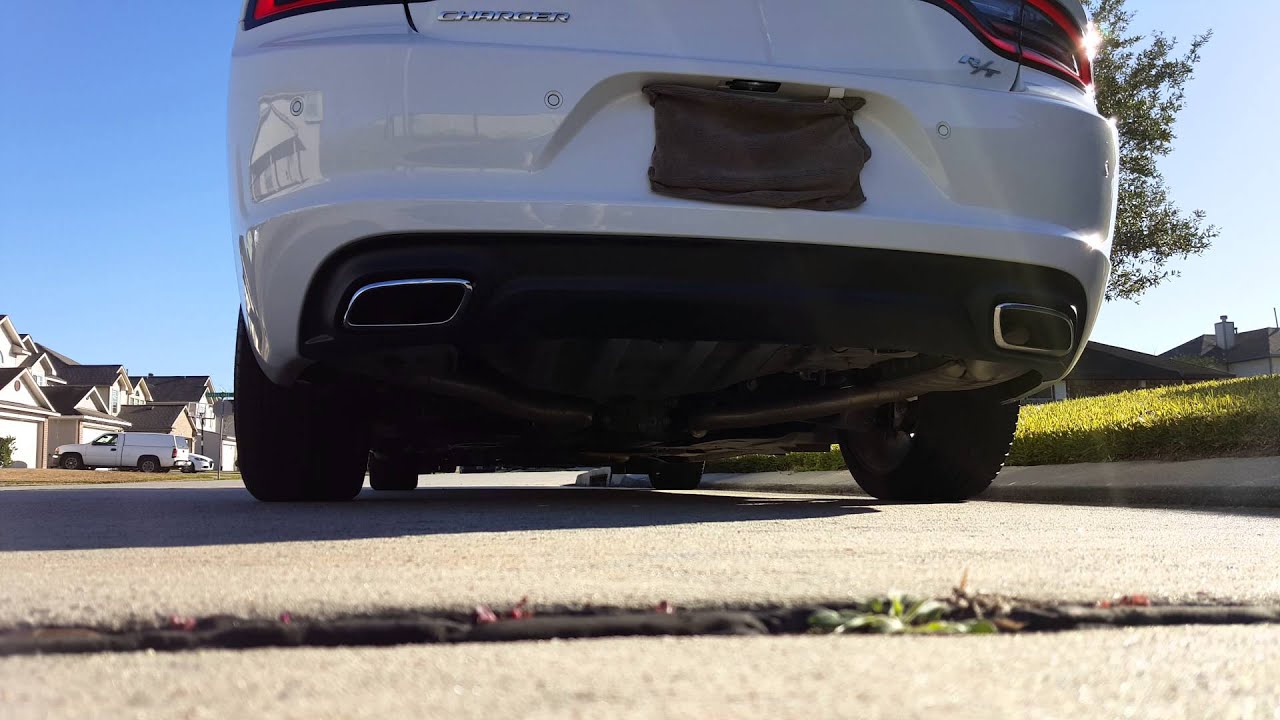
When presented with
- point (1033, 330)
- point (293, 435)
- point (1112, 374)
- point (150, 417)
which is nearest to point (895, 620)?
point (1033, 330)

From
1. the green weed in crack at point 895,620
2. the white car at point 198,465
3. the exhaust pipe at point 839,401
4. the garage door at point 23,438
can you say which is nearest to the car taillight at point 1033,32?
the exhaust pipe at point 839,401

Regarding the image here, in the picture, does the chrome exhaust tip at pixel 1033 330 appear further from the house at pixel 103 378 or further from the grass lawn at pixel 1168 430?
the house at pixel 103 378

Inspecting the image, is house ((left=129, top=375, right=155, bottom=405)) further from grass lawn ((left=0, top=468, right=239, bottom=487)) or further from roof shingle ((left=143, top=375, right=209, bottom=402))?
grass lawn ((left=0, top=468, right=239, bottom=487))

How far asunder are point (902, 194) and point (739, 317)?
0.53 metres

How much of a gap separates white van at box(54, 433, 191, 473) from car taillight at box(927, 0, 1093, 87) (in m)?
45.1

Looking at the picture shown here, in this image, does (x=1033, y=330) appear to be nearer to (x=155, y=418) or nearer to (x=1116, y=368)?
(x=1116, y=368)

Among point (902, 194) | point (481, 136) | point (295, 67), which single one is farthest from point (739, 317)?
point (295, 67)

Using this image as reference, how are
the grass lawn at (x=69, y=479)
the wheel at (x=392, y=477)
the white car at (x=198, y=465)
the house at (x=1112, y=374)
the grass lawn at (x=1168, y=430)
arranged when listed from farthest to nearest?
the white car at (x=198, y=465) < the house at (x=1112, y=374) < the grass lawn at (x=69, y=479) < the wheel at (x=392, y=477) < the grass lawn at (x=1168, y=430)

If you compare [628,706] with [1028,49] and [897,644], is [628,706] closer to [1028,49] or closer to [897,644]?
[897,644]

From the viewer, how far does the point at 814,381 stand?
11.7 ft

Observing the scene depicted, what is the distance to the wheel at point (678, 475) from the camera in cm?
768

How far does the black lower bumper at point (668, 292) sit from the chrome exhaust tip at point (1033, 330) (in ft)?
0.12

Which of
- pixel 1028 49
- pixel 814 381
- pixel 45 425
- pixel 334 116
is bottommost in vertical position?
pixel 45 425

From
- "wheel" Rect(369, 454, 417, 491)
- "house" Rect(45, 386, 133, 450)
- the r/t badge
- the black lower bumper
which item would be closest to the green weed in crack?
the black lower bumper
